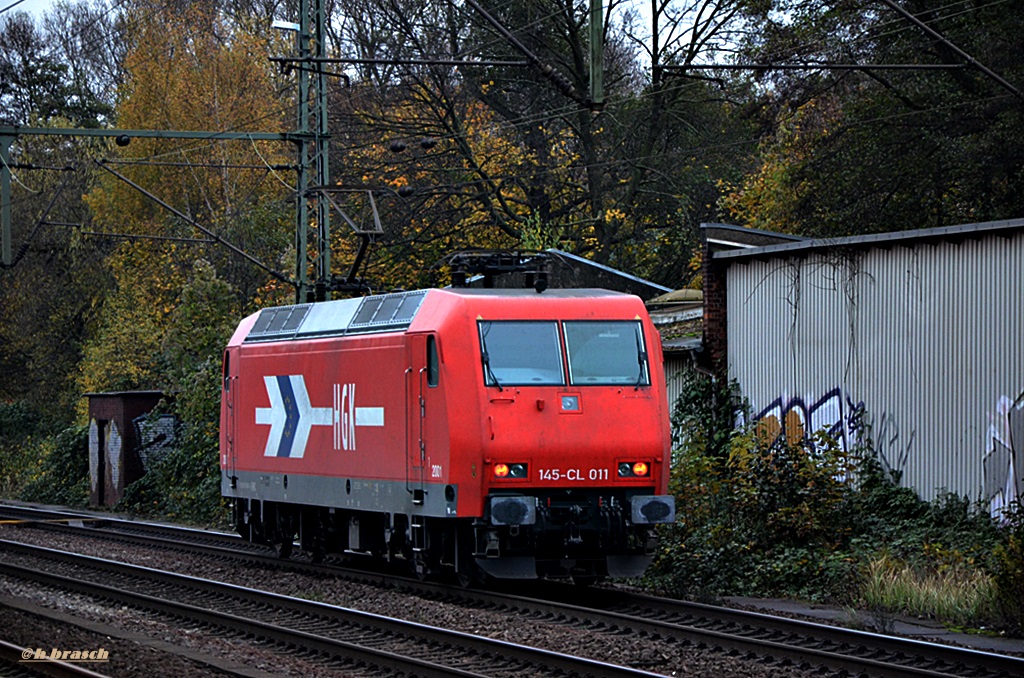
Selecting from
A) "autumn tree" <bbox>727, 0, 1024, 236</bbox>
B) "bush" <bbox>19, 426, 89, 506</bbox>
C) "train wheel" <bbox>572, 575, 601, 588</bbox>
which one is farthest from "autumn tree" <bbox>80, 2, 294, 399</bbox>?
"train wheel" <bbox>572, 575, 601, 588</bbox>

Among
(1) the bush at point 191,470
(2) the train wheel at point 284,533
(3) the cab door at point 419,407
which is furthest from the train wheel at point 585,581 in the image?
(1) the bush at point 191,470

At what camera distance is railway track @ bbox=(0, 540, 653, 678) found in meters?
10.7

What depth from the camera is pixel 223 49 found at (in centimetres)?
4131

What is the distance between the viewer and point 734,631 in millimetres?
12102

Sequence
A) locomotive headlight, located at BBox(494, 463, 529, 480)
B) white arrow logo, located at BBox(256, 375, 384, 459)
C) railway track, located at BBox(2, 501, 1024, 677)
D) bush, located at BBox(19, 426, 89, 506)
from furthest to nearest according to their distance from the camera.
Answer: bush, located at BBox(19, 426, 89, 506), white arrow logo, located at BBox(256, 375, 384, 459), locomotive headlight, located at BBox(494, 463, 529, 480), railway track, located at BBox(2, 501, 1024, 677)

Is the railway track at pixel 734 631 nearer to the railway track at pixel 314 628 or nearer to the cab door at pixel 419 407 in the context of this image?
the cab door at pixel 419 407

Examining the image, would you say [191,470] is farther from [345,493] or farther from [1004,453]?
[1004,453]

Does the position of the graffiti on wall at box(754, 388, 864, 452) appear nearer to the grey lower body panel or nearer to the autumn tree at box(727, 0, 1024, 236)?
the grey lower body panel

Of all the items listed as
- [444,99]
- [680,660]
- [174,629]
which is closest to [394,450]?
[174,629]

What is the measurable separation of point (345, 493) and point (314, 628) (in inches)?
137

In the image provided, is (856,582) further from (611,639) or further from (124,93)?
(124,93)

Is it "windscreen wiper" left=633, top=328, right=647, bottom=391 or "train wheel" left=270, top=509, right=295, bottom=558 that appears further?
"train wheel" left=270, top=509, right=295, bottom=558

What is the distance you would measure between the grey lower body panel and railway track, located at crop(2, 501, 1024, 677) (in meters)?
0.91

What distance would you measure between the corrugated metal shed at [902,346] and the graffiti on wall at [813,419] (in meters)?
0.02
